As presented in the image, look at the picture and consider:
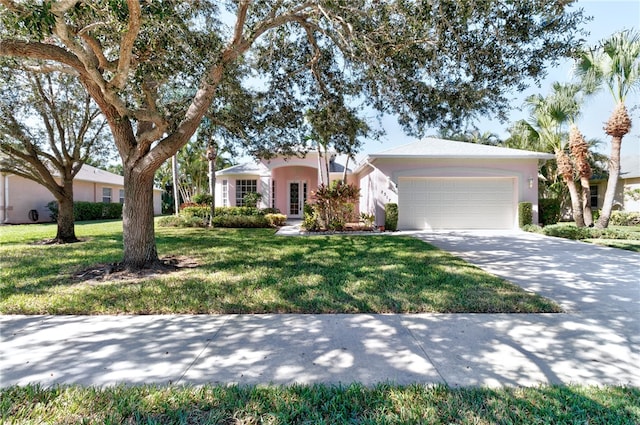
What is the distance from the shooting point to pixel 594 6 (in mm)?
5445

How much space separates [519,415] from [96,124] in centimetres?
1400

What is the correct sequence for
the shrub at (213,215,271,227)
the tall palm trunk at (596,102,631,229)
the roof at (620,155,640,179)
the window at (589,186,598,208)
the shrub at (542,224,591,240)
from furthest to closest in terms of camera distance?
the window at (589,186,598,208) < the roof at (620,155,640,179) < the shrub at (213,215,271,227) < the tall palm trunk at (596,102,631,229) < the shrub at (542,224,591,240)

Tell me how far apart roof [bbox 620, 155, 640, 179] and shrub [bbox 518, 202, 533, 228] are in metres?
10.7

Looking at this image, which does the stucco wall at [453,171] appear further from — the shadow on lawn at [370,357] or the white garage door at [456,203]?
the shadow on lawn at [370,357]

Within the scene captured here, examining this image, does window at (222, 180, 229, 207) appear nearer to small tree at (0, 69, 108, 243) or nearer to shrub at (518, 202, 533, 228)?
small tree at (0, 69, 108, 243)

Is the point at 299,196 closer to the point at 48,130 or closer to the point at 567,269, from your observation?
the point at 48,130

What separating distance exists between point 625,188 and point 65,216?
29.1m

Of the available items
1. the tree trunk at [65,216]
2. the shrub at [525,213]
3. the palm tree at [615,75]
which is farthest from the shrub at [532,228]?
the tree trunk at [65,216]

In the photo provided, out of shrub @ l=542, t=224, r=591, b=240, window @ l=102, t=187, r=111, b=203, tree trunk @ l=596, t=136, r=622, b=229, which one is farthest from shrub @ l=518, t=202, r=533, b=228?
window @ l=102, t=187, r=111, b=203

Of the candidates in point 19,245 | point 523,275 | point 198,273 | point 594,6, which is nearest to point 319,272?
point 198,273

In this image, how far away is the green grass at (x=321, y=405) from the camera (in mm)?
2137

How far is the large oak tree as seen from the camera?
15.4 ft

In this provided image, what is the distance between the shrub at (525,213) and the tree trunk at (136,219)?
14402mm

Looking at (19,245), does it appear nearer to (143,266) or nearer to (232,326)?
(143,266)
